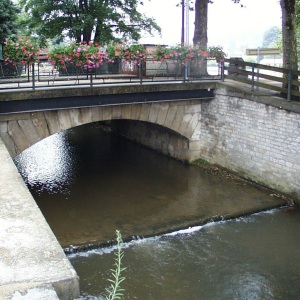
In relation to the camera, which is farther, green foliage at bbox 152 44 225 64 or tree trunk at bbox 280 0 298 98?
green foliage at bbox 152 44 225 64

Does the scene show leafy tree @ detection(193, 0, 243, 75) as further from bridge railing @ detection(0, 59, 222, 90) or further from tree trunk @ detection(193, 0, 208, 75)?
bridge railing @ detection(0, 59, 222, 90)

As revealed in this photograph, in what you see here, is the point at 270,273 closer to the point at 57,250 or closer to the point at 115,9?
the point at 57,250

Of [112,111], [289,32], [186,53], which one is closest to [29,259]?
[112,111]

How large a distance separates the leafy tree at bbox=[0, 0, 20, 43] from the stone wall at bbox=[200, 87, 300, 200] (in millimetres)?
9062

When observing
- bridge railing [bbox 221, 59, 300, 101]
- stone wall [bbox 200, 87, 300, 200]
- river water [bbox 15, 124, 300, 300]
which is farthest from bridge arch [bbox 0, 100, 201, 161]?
bridge railing [bbox 221, 59, 300, 101]

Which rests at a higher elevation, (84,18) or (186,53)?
(84,18)

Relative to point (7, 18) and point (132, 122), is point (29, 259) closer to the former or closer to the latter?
point (132, 122)

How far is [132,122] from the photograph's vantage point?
18.4 meters

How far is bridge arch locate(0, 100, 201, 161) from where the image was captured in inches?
450

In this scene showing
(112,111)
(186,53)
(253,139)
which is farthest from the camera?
(186,53)

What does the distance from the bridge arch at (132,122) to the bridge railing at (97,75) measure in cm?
80

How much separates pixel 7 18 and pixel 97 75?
7.32m

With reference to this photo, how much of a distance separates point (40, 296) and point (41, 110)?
8409 mm

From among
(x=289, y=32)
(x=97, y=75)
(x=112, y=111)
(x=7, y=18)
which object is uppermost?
(x=7, y=18)
